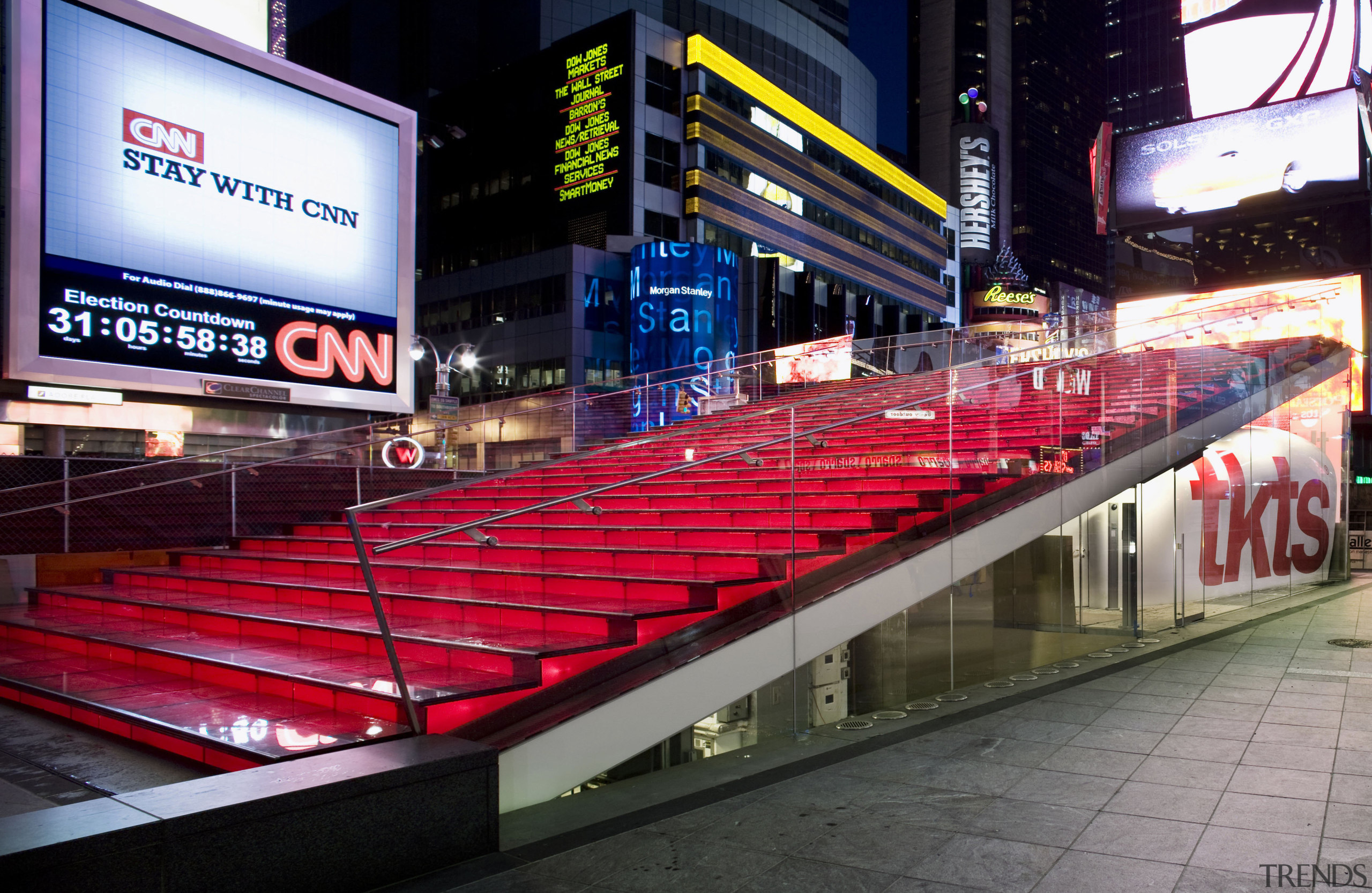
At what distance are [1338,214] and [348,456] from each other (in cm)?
2804

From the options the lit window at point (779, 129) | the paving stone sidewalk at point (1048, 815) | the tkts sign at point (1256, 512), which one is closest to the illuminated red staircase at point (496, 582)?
the paving stone sidewalk at point (1048, 815)

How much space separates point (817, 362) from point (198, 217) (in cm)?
1216

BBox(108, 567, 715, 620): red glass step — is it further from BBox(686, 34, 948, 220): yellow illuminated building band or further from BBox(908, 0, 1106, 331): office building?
BBox(908, 0, 1106, 331): office building

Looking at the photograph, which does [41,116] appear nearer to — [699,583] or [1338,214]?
[699,583]

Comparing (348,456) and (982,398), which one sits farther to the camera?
(348,456)

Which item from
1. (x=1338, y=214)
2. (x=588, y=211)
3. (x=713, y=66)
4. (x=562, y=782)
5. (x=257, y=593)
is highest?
(x=713, y=66)

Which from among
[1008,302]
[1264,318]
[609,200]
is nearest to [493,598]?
[1264,318]

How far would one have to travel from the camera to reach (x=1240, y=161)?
26688 millimetres

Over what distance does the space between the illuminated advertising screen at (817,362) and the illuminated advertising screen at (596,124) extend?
21282 mm

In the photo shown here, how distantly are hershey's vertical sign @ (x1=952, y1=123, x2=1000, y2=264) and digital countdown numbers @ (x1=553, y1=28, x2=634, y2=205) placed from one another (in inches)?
2197

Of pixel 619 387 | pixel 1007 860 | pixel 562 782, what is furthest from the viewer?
pixel 619 387

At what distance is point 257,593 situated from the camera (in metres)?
7.71

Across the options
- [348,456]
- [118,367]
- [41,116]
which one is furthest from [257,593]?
[41,116]

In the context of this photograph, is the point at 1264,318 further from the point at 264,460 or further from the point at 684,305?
the point at 684,305
